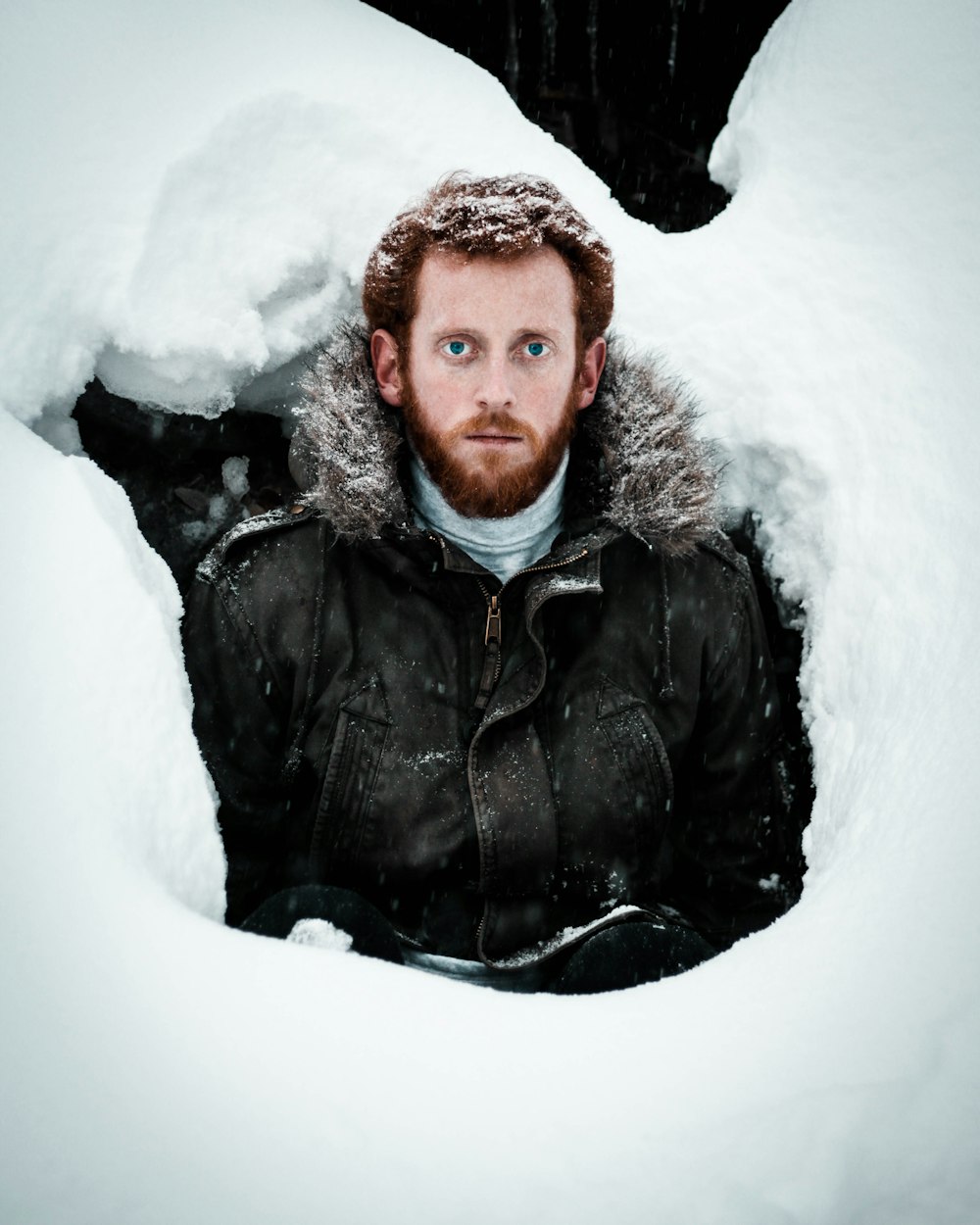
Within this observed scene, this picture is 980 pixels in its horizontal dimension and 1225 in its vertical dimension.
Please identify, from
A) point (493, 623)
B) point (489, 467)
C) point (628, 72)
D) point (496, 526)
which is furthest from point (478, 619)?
point (628, 72)

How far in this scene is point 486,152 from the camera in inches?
78.9

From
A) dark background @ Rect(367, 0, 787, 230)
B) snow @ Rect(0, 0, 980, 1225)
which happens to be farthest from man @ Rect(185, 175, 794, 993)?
dark background @ Rect(367, 0, 787, 230)

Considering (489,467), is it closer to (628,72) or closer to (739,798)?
(739,798)

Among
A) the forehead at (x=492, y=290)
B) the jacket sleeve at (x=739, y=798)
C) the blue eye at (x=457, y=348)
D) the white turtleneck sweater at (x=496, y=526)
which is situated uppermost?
the forehead at (x=492, y=290)

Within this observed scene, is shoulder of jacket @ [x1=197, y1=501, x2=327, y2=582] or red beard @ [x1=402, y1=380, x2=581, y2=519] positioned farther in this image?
shoulder of jacket @ [x1=197, y1=501, x2=327, y2=582]

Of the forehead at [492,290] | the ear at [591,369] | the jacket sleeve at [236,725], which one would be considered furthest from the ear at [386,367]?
the jacket sleeve at [236,725]

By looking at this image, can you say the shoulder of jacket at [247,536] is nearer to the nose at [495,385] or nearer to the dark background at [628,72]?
the nose at [495,385]

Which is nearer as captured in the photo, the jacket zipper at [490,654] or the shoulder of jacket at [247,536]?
the jacket zipper at [490,654]

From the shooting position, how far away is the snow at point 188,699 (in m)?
0.91

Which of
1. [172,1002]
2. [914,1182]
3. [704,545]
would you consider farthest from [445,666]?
[914,1182]

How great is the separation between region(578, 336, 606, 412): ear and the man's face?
0.12m

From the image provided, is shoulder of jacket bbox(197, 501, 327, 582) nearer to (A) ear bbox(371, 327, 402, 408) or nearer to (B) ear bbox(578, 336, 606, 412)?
(A) ear bbox(371, 327, 402, 408)

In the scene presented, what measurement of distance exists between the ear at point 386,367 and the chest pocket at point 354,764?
23.8 inches

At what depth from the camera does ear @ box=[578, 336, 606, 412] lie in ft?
6.28
